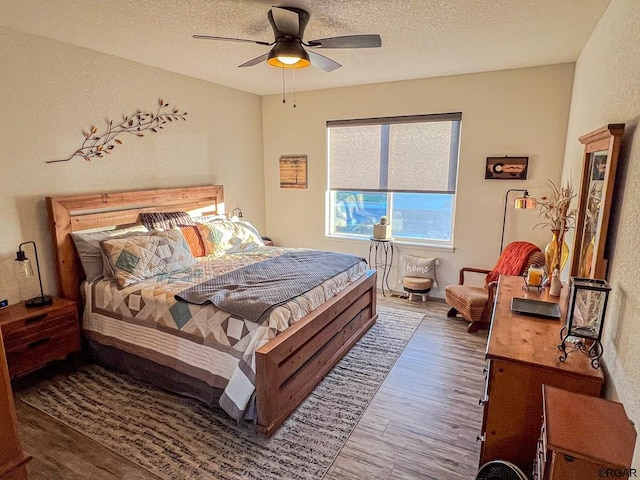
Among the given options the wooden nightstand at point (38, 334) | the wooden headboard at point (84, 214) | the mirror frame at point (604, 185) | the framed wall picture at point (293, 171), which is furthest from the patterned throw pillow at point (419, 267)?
the wooden nightstand at point (38, 334)

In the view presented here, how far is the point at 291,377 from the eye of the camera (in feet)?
7.98

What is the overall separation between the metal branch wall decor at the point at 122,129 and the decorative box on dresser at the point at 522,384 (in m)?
3.43

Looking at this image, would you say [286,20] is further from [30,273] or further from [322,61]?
[30,273]

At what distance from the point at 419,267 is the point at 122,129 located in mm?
3534

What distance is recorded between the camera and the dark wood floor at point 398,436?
6.47ft

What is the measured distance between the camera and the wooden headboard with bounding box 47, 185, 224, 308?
292 cm

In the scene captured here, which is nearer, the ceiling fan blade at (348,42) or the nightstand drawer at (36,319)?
the ceiling fan blade at (348,42)

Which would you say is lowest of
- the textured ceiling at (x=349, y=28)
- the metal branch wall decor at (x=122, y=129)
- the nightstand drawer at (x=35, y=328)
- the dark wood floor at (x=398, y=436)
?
the dark wood floor at (x=398, y=436)

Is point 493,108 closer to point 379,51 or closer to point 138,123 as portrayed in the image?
point 379,51

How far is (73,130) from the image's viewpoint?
306 cm

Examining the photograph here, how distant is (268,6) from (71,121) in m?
1.97

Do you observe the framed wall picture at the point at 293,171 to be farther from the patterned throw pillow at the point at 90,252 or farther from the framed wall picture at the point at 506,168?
the patterned throw pillow at the point at 90,252

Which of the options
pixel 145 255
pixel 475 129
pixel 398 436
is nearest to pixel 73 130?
pixel 145 255

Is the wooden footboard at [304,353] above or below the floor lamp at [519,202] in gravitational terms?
below
